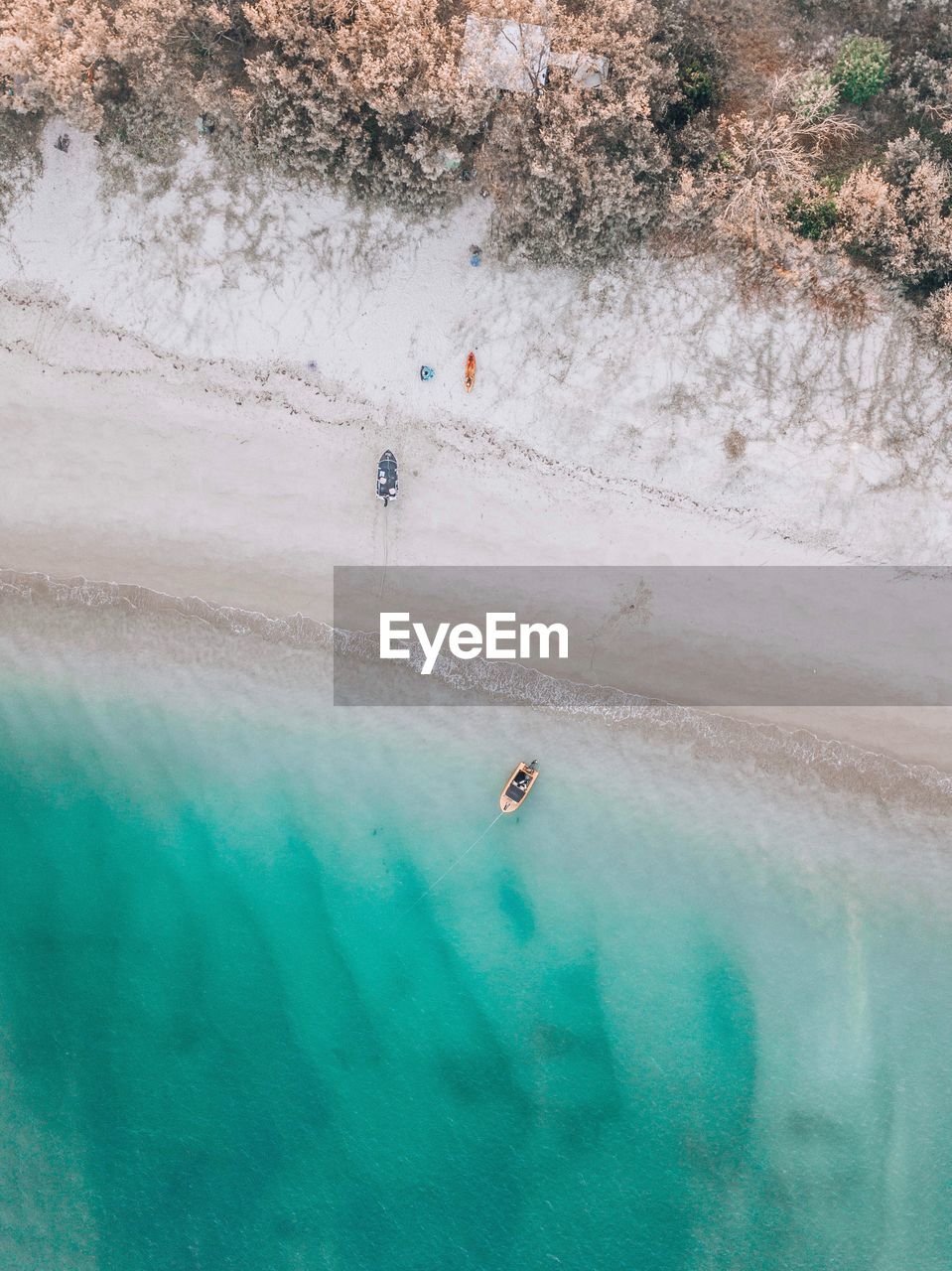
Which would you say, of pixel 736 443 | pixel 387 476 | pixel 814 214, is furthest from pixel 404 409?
pixel 814 214

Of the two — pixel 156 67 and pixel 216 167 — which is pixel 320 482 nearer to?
pixel 216 167

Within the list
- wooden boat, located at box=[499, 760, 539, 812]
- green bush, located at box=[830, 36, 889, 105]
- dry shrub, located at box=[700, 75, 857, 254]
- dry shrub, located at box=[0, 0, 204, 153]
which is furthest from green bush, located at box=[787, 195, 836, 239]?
dry shrub, located at box=[0, 0, 204, 153]

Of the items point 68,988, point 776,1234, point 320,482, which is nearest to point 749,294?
point 320,482

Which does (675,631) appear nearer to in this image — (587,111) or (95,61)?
(587,111)

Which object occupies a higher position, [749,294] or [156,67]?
[156,67]

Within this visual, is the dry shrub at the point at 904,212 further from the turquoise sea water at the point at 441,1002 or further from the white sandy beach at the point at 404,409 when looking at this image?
the turquoise sea water at the point at 441,1002
